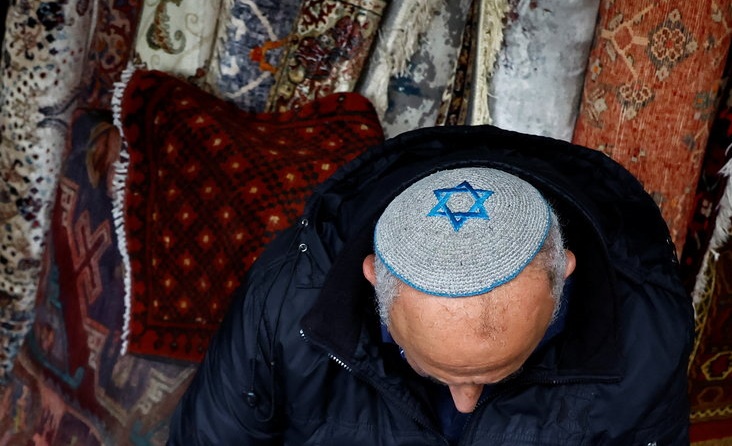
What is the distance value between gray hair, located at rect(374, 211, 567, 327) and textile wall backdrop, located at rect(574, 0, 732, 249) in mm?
937

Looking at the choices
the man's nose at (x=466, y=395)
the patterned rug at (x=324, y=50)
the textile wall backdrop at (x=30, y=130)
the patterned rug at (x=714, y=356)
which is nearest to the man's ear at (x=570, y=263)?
the man's nose at (x=466, y=395)

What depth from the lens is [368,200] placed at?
1552mm

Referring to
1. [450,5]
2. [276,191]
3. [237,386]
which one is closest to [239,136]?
[276,191]

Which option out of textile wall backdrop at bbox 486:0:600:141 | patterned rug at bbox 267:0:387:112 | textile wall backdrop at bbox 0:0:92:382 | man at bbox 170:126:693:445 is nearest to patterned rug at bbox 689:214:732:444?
textile wall backdrop at bbox 486:0:600:141

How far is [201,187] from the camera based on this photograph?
7.95 feet

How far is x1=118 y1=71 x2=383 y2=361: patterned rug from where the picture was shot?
2365 millimetres

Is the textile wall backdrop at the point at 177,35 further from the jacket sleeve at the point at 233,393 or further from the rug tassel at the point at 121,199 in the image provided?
the jacket sleeve at the point at 233,393

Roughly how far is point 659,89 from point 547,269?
1.04m

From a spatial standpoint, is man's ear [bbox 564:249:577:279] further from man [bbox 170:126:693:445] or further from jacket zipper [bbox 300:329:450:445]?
jacket zipper [bbox 300:329:450:445]

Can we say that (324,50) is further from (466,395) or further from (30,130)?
(466,395)

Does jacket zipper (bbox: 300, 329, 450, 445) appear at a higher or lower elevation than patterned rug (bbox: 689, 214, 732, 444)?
higher

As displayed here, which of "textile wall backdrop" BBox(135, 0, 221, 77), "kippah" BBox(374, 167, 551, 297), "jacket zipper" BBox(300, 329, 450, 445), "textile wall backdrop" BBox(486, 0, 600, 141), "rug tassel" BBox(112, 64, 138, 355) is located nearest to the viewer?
"kippah" BBox(374, 167, 551, 297)

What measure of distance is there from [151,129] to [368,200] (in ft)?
3.69

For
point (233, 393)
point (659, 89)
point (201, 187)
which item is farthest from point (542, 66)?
point (233, 393)
